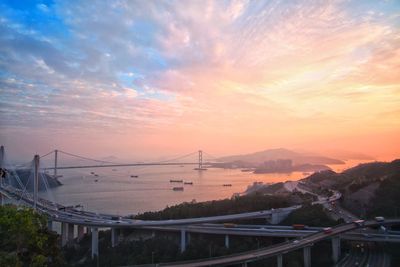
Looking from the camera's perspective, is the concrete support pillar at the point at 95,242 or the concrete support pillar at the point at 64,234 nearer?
the concrete support pillar at the point at 95,242

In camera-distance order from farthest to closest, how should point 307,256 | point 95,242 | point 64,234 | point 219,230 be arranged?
1. point 64,234
2. point 95,242
3. point 219,230
4. point 307,256

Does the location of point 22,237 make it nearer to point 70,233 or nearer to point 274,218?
point 274,218

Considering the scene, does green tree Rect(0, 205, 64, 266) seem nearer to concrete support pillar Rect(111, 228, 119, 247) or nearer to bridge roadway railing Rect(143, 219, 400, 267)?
bridge roadway railing Rect(143, 219, 400, 267)

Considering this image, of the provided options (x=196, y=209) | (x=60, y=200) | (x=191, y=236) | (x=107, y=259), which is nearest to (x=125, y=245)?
(x=107, y=259)

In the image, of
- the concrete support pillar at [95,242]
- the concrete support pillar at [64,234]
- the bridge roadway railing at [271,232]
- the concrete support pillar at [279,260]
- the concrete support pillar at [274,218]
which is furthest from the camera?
the concrete support pillar at [64,234]

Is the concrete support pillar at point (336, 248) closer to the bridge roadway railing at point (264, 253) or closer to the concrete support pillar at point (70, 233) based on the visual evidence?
the bridge roadway railing at point (264, 253)

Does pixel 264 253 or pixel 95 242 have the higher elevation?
pixel 264 253

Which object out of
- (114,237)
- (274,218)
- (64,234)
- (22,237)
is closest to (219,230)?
(274,218)

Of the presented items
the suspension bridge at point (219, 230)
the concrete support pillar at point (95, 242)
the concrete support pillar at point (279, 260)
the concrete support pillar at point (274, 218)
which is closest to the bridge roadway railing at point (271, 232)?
the suspension bridge at point (219, 230)

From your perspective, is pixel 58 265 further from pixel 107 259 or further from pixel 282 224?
pixel 282 224
